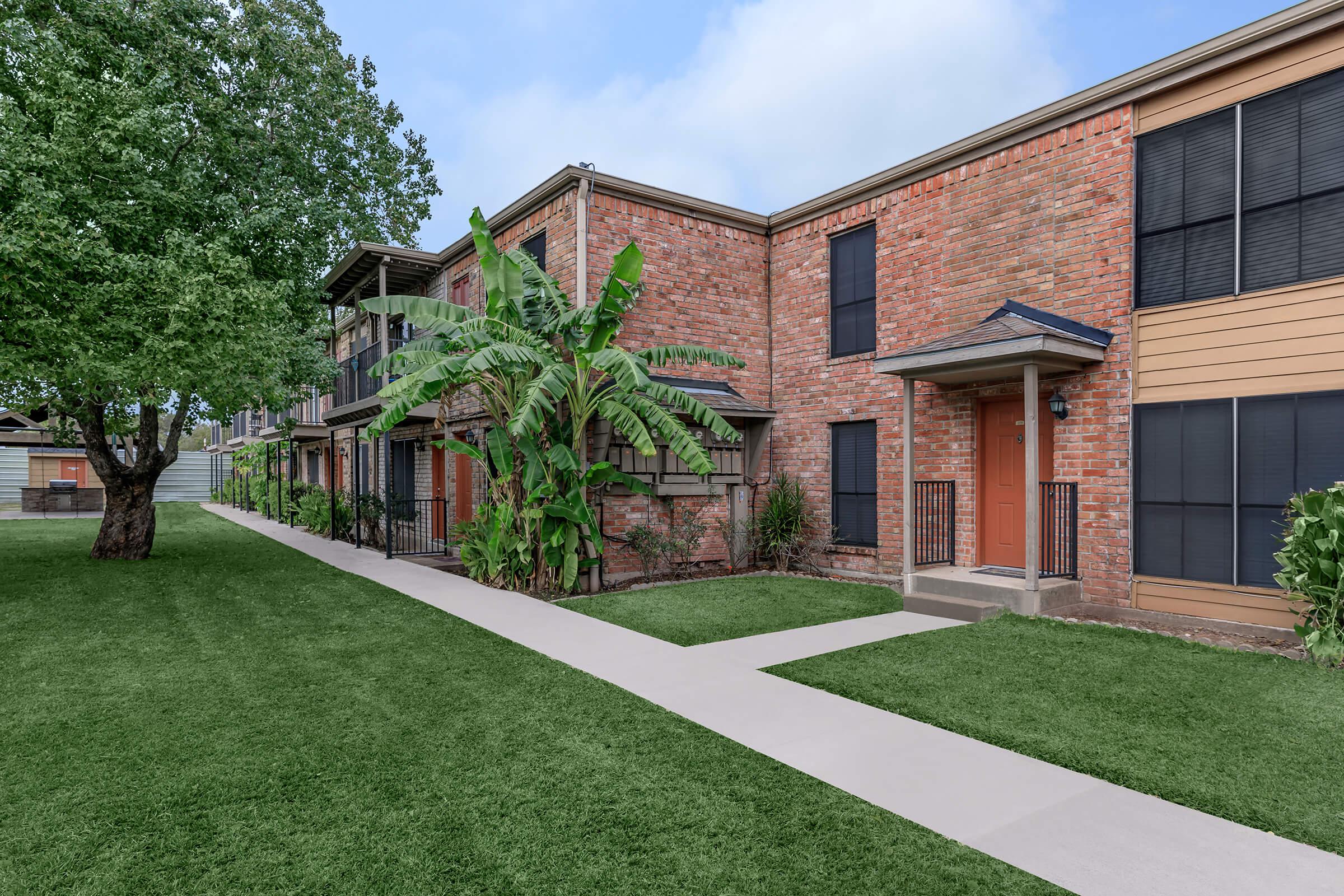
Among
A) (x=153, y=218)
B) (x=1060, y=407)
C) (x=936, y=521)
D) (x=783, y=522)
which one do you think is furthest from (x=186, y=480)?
(x=1060, y=407)

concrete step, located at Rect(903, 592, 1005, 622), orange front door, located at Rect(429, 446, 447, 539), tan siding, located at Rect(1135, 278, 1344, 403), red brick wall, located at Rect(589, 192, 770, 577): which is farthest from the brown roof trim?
orange front door, located at Rect(429, 446, 447, 539)

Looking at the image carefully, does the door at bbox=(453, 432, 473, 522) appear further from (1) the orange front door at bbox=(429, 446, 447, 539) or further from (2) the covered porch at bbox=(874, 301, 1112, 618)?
(2) the covered porch at bbox=(874, 301, 1112, 618)

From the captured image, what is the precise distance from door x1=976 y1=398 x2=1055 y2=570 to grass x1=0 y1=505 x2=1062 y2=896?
6039 mm

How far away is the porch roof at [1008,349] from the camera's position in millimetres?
7477

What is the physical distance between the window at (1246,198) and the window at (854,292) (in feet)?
11.8

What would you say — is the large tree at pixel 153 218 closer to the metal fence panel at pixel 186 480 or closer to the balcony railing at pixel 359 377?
the balcony railing at pixel 359 377

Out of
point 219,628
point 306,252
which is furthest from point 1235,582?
point 306,252

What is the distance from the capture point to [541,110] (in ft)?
221

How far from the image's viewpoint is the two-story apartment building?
6832mm

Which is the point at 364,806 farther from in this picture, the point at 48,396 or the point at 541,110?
the point at 541,110

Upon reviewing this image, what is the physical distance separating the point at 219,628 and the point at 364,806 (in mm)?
5035

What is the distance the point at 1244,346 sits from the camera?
23.1 feet

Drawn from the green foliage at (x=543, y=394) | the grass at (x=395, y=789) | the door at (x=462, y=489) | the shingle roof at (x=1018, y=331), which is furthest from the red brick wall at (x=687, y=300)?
the door at (x=462, y=489)

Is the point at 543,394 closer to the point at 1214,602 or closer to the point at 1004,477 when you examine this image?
the point at 1004,477
